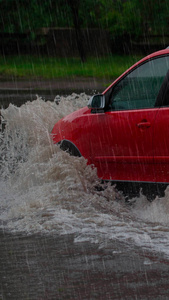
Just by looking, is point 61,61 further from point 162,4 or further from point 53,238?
point 53,238

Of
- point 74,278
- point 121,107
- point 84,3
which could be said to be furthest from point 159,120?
point 84,3

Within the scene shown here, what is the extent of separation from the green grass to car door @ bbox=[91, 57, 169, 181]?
18617mm

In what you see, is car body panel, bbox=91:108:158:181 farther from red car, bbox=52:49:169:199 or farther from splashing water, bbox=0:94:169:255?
splashing water, bbox=0:94:169:255

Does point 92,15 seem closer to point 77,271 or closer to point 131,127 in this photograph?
point 131,127

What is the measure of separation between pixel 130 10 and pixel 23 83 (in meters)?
12.7

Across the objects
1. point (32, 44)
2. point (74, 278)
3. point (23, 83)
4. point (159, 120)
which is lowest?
point (74, 278)

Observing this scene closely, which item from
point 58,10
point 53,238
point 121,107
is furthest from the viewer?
point 58,10

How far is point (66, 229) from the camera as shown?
567 cm

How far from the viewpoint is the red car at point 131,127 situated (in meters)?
5.75

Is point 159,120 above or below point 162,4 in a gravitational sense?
below

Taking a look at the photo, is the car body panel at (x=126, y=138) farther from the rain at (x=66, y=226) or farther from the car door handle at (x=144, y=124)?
the rain at (x=66, y=226)

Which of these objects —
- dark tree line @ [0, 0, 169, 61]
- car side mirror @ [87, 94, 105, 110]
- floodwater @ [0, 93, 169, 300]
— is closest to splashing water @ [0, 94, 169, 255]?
floodwater @ [0, 93, 169, 300]

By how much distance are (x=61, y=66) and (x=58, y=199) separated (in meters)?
23.3

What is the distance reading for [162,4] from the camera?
34.1 meters
